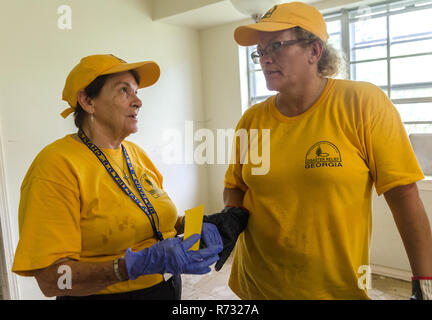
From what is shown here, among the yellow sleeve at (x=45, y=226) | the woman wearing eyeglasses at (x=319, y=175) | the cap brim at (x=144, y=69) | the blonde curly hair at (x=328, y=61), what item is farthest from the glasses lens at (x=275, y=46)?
the yellow sleeve at (x=45, y=226)

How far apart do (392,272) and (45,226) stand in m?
2.85

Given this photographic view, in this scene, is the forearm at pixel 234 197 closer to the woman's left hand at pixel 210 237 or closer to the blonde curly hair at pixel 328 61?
the woman's left hand at pixel 210 237

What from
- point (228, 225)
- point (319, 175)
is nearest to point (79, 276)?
point (228, 225)

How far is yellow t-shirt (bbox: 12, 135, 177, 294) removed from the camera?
1.03m

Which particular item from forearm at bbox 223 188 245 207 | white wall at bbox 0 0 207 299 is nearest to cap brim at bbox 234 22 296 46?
forearm at bbox 223 188 245 207

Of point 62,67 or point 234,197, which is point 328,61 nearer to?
point 234,197

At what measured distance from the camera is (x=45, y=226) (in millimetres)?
1040

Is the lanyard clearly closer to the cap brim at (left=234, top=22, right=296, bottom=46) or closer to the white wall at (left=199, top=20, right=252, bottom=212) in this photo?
the cap brim at (left=234, top=22, right=296, bottom=46)

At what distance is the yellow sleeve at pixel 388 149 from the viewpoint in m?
1.01

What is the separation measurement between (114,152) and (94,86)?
0.86 ft

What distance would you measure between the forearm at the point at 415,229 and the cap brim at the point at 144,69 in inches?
39.9

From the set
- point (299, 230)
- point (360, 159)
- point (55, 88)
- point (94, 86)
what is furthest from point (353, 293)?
point (55, 88)

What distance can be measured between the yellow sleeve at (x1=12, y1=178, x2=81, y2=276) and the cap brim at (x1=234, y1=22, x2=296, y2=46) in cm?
81

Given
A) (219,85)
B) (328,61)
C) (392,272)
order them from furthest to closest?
(219,85), (392,272), (328,61)
